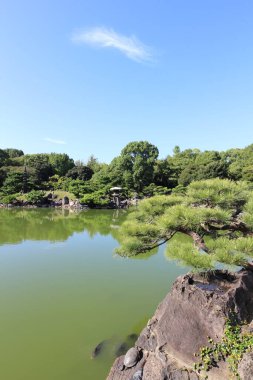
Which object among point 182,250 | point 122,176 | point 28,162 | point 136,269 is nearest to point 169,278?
point 136,269

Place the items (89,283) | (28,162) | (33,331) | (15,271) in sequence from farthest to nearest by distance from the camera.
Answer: (28,162) → (15,271) → (89,283) → (33,331)

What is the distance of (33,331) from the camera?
3.29m

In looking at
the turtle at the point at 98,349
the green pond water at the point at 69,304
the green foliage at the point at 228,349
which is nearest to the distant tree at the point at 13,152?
the green pond water at the point at 69,304

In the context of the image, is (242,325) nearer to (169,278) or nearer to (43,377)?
(43,377)

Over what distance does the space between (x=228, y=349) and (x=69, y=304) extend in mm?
2565

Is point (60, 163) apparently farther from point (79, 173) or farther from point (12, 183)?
point (12, 183)

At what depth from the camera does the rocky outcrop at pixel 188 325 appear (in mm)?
2158

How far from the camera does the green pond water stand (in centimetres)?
274

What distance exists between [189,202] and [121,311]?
1.97 meters

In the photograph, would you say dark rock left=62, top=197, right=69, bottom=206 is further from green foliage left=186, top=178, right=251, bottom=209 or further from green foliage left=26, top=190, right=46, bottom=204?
green foliage left=186, top=178, right=251, bottom=209

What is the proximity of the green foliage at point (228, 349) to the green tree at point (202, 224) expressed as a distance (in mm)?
502

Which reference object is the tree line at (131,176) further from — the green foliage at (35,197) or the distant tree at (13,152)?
the distant tree at (13,152)

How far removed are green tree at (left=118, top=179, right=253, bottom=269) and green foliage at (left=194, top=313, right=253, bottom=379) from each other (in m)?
0.50

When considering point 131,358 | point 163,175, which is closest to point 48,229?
point 131,358
